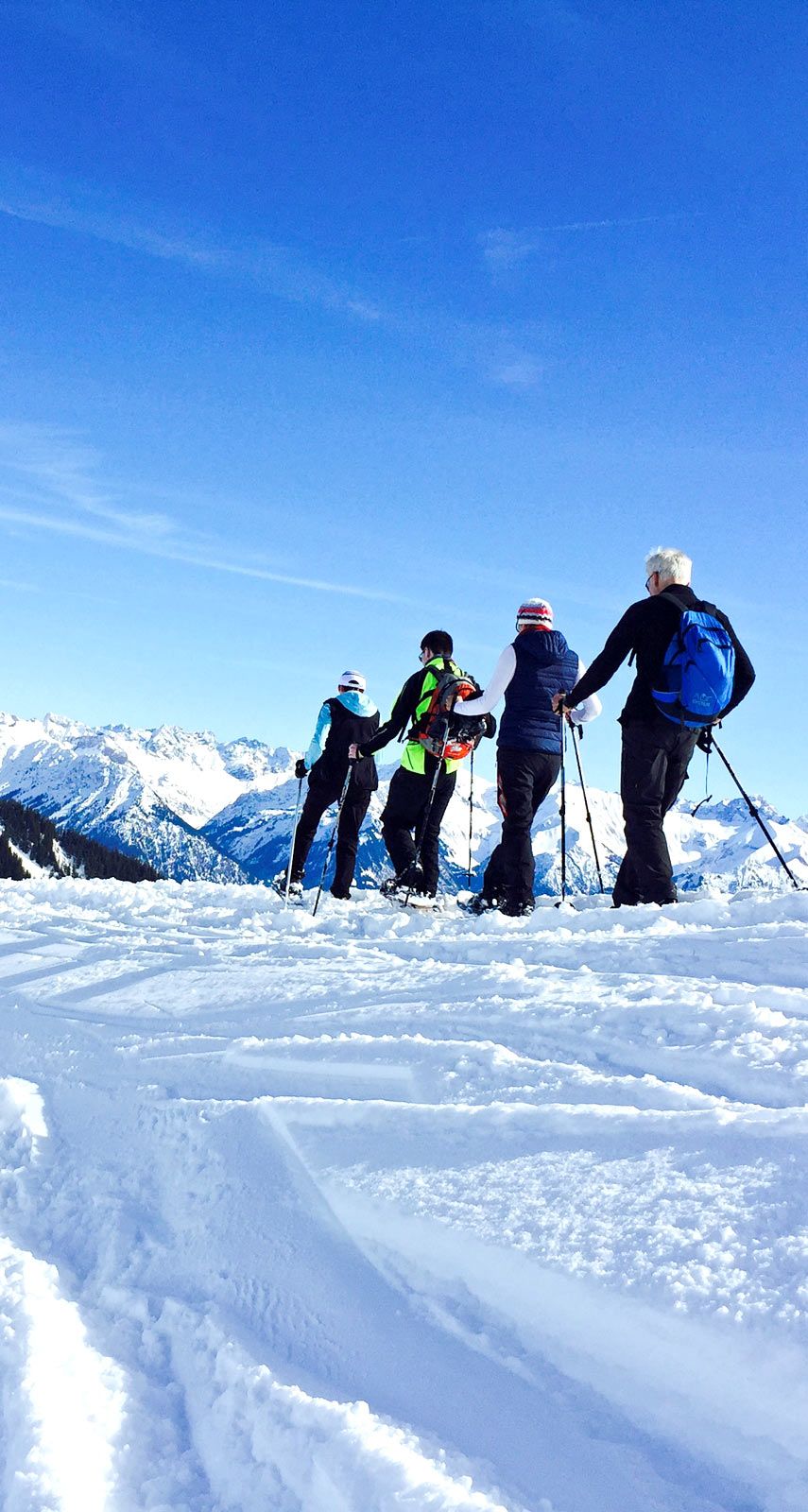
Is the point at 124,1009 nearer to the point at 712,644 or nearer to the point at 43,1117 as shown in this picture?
the point at 43,1117

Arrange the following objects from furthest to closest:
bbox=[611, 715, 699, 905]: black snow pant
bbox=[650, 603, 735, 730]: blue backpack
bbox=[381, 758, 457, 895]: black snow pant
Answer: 1. bbox=[381, 758, 457, 895]: black snow pant
2. bbox=[611, 715, 699, 905]: black snow pant
3. bbox=[650, 603, 735, 730]: blue backpack

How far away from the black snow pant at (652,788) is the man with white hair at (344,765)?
432 centimetres

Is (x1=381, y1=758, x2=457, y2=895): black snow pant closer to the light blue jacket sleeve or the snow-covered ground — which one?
the light blue jacket sleeve

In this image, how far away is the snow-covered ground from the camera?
216 centimetres

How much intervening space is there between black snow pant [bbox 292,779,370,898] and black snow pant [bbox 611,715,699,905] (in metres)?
4.20

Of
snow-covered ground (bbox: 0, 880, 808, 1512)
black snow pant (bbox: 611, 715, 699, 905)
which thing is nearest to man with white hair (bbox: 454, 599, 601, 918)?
black snow pant (bbox: 611, 715, 699, 905)

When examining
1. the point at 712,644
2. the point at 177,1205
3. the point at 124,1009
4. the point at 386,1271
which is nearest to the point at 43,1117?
the point at 177,1205

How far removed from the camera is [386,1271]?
9.32 ft

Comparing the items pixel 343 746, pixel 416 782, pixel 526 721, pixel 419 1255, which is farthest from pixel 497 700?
pixel 419 1255

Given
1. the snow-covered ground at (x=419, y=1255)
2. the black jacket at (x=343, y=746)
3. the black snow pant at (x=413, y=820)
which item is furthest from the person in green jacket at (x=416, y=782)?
the snow-covered ground at (x=419, y=1255)

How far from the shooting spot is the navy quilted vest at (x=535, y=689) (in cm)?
877

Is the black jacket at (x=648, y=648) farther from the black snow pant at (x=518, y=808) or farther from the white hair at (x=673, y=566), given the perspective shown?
the black snow pant at (x=518, y=808)

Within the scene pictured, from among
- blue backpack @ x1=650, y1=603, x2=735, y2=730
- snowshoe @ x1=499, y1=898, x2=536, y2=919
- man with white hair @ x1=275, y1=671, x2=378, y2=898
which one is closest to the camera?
blue backpack @ x1=650, y1=603, x2=735, y2=730

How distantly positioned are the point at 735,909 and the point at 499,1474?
203 inches
